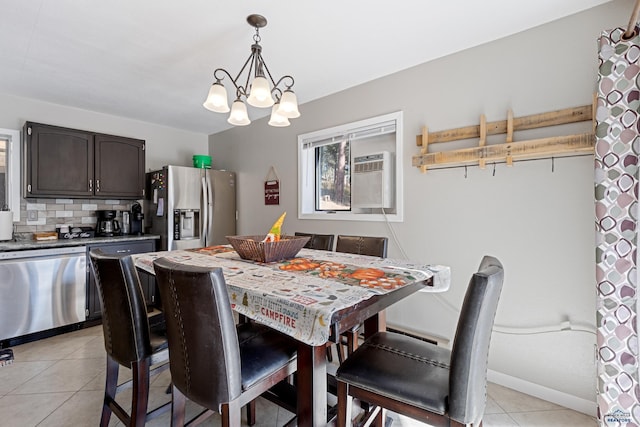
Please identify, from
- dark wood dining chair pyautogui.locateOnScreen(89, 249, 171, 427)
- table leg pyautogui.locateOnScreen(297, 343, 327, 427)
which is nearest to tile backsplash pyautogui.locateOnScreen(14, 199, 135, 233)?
dark wood dining chair pyautogui.locateOnScreen(89, 249, 171, 427)

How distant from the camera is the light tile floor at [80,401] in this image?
179cm

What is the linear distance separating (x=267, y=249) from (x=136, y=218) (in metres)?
3.03

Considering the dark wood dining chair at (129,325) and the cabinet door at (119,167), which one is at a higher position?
the cabinet door at (119,167)

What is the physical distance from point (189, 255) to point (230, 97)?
191cm

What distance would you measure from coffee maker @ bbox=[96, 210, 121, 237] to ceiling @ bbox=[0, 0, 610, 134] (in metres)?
1.38

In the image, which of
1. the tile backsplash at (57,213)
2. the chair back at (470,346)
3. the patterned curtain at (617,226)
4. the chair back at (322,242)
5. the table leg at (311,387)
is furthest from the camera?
the tile backsplash at (57,213)

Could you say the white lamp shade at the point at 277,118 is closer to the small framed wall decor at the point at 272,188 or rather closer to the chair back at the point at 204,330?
the chair back at the point at 204,330

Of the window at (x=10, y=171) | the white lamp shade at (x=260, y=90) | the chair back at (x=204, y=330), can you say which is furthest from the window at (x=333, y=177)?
the window at (x=10, y=171)

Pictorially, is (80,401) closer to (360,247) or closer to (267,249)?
(267,249)

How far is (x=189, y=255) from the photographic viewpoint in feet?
6.82

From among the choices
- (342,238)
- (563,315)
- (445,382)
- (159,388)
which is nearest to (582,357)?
(563,315)

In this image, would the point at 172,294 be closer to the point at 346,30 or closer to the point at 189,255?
the point at 189,255

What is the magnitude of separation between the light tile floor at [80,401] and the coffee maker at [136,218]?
1.66m

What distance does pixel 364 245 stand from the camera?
2289 millimetres
